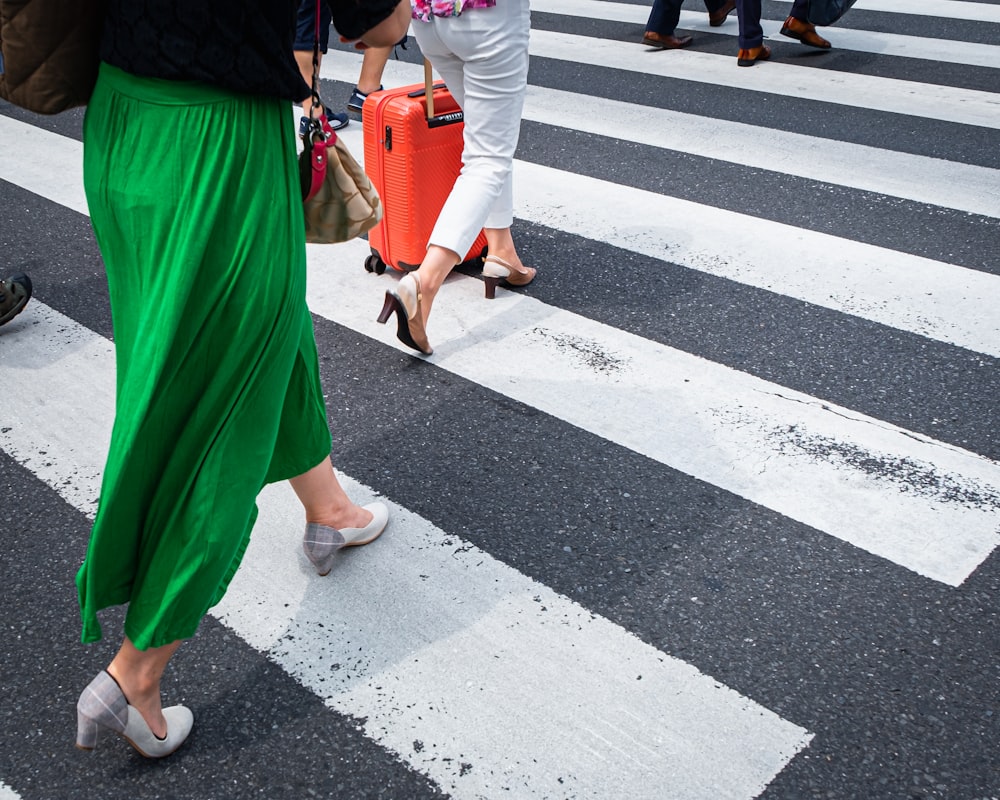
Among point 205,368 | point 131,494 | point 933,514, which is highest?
point 205,368

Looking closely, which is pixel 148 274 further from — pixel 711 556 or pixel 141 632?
pixel 711 556

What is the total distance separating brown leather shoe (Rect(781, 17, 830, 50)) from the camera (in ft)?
24.8

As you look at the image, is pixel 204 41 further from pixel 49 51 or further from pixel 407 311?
pixel 407 311

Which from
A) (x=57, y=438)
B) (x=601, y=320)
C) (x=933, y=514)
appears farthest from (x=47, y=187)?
(x=933, y=514)

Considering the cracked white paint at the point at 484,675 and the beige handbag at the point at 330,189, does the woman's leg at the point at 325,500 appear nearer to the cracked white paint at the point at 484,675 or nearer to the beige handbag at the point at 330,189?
the cracked white paint at the point at 484,675

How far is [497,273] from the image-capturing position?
421 centimetres

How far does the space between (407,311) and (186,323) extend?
1664 millimetres

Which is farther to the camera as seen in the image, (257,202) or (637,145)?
(637,145)

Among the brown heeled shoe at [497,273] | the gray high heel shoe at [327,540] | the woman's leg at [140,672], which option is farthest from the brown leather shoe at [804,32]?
the woman's leg at [140,672]

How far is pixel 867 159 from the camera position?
18.3 ft

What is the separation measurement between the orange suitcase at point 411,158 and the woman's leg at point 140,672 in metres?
2.42

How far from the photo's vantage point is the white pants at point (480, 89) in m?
3.50

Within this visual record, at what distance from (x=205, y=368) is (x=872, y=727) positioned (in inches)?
57.8

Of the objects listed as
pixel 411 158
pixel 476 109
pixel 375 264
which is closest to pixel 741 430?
pixel 476 109
